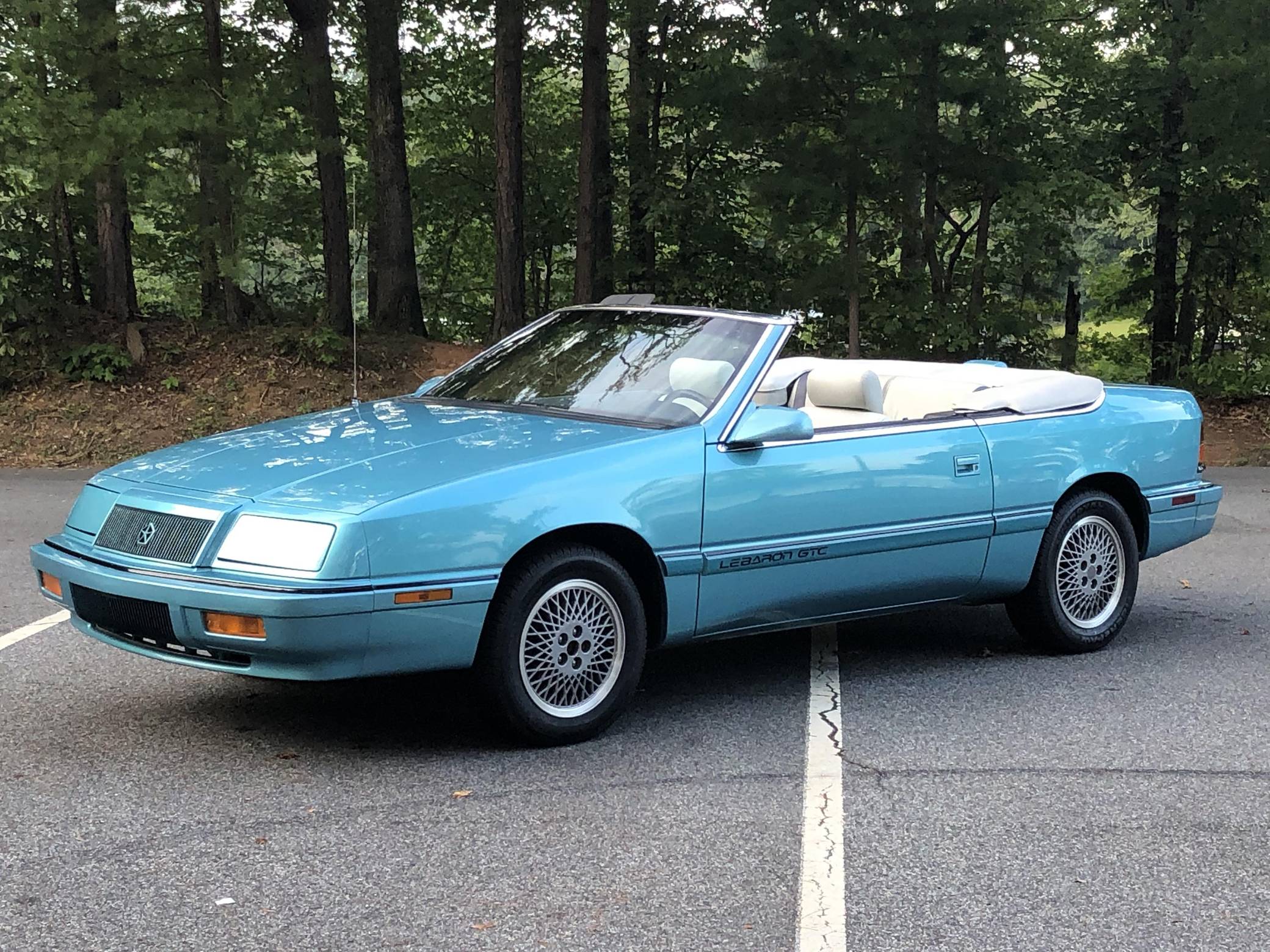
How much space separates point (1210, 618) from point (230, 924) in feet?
18.5

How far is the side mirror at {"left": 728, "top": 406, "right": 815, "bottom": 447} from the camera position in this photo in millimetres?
5512

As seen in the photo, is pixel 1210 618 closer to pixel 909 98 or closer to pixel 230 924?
pixel 230 924

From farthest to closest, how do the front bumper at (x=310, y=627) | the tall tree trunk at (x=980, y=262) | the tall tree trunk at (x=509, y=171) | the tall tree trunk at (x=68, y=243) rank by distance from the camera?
the tall tree trunk at (x=980, y=262), the tall tree trunk at (x=68, y=243), the tall tree trunk at (x=509, y=171), the front bumper at (x=310, y=627)

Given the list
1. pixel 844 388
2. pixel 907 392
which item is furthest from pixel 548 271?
pixel 844 388

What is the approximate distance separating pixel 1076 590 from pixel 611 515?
8.90ft

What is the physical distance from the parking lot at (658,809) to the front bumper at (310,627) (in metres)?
0.36

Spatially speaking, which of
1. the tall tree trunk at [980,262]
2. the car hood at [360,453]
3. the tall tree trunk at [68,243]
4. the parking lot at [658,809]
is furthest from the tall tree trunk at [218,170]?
the car hood at [360,453]

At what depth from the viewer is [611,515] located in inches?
202

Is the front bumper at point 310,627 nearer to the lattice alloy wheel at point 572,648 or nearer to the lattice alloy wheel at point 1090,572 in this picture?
the lattice alloy wheel at point 572,648

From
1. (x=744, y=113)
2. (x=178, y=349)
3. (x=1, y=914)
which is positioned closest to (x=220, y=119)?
(x=178, y=349)

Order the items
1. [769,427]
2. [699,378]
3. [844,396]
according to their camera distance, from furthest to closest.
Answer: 1. [844,396]
2. [699,378]
3. [769,427]

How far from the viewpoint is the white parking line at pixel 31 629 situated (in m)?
6.73

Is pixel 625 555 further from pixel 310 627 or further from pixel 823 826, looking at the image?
pixel 823 826

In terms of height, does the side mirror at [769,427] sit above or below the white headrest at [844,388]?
above
